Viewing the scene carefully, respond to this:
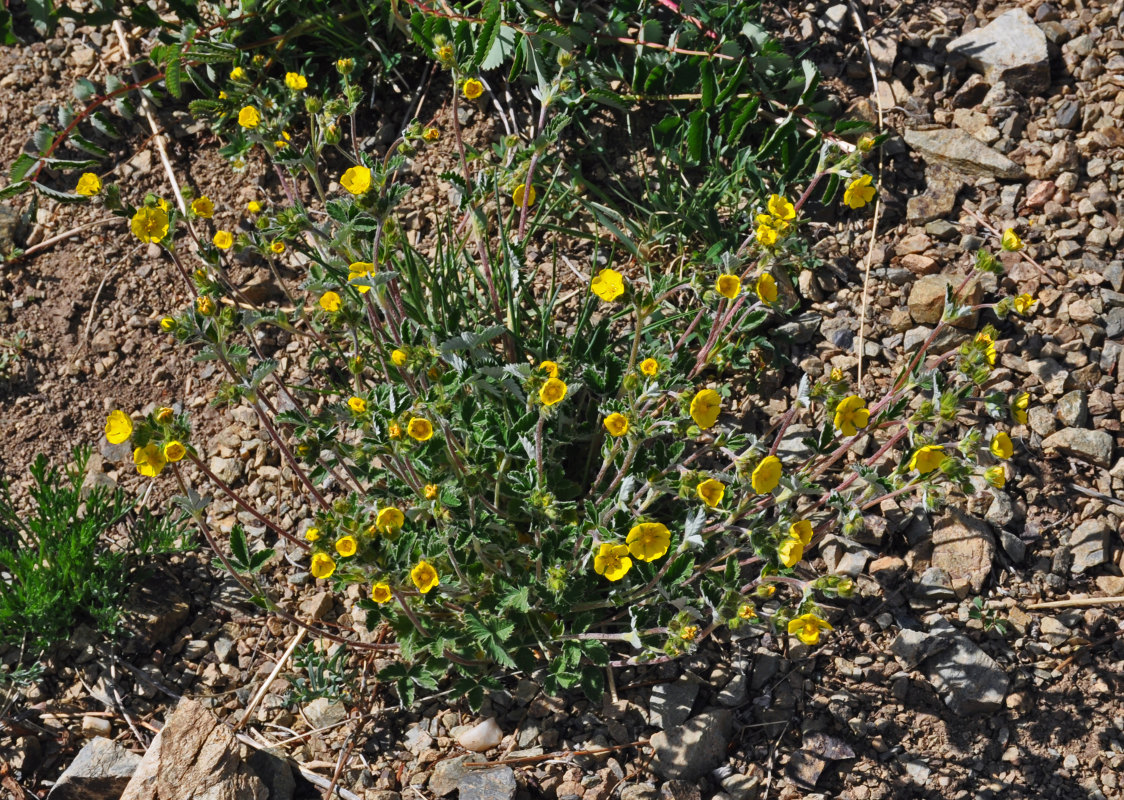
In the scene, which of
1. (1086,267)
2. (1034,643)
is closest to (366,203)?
(1034,643)

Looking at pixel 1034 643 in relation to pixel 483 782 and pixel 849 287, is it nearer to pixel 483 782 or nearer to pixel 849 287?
pixel 849 287

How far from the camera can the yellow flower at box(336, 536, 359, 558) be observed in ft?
8.11

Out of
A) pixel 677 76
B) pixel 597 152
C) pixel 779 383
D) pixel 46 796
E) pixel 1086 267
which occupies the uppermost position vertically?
pixel 677 76

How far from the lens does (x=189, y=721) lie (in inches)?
121

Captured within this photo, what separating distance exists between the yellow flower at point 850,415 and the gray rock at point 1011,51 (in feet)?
7.31

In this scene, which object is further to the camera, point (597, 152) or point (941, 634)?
point (597, 152)

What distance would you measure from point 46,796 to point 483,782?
4.71ft

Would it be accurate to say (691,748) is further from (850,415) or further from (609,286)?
(609,286)

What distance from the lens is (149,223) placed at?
2.93m

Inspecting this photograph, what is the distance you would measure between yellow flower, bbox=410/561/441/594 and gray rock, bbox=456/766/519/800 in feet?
2.42

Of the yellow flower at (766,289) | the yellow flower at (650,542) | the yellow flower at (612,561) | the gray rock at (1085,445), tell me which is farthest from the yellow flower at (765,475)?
the gray rock at (1085,445)

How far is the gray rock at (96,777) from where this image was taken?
3.11 meters

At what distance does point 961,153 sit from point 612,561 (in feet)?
8.24

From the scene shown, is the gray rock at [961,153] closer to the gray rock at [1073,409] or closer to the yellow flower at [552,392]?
the gray rock at [1073,409]
